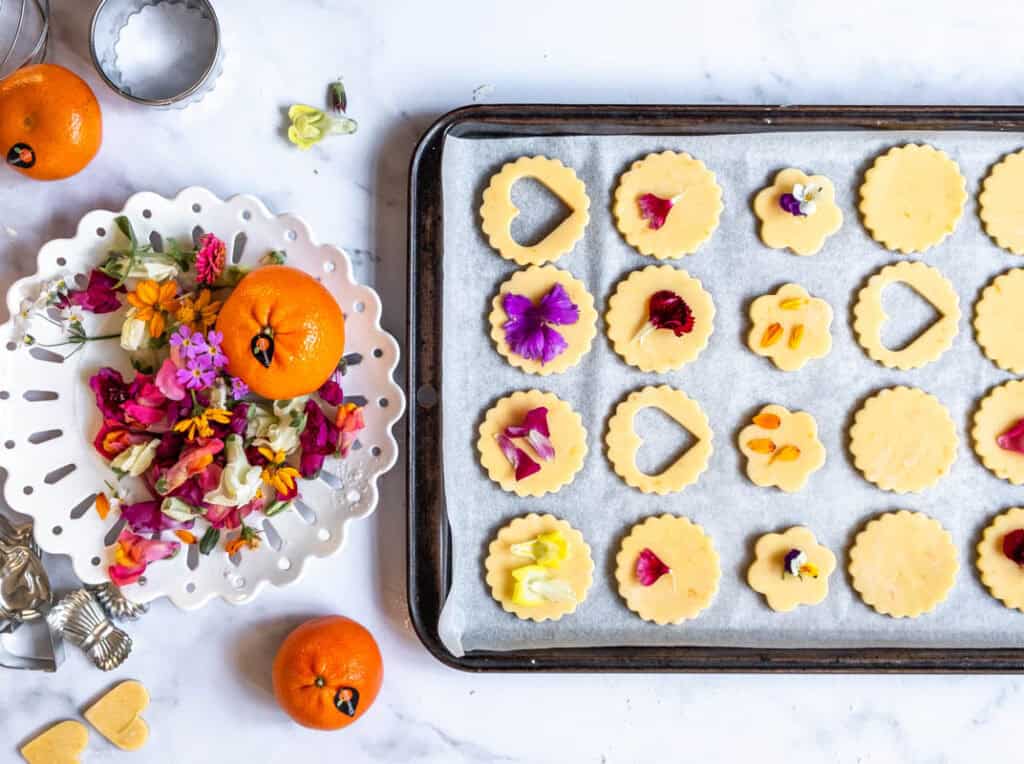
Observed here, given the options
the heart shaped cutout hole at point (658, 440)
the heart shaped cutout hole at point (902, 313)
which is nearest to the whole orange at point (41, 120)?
the heart shaped cutout hole at point (658, 440)

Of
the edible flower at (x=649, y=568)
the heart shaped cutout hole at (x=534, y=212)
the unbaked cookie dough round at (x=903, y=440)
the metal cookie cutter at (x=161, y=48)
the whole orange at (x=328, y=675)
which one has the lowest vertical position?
the whole orange at (x=328, y=675)

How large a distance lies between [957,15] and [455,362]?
0.76 metres

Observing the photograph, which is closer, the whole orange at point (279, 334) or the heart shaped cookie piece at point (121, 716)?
the whole orange at point (279, 334)

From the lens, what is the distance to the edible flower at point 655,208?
1.02 meters

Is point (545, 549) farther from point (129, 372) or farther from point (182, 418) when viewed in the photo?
point (129, 372)

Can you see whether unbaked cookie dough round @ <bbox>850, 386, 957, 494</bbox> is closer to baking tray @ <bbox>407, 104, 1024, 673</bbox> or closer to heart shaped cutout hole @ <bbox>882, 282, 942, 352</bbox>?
heart shaped cutout hole @ <bbox>882, 282, 942, 352</bbox>

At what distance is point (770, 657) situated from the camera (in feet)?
3.38

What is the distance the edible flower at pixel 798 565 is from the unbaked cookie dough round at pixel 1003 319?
33cm

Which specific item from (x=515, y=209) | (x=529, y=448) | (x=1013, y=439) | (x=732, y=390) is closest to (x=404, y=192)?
(x=515, y=209)

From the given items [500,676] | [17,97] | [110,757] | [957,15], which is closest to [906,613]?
[500,676]

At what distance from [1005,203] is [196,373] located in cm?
96

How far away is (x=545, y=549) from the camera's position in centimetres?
102

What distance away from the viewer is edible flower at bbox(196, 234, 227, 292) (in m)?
1.00

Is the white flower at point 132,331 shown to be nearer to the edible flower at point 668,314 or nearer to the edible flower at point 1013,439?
the edible flower at point 668,314
